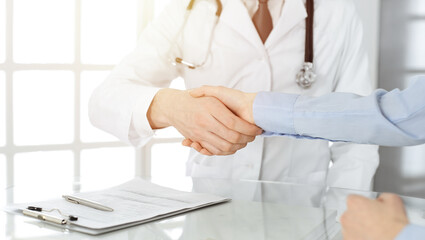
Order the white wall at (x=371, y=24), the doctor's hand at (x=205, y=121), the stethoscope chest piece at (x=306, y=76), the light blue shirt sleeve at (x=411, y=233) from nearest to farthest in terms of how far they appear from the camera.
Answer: the light blue shirt sleeve at (x=411, y=233) → the doctor's hand at (x=205, y=121) → the stethoscope chest piece at (x=306, y=76) → the white wall at (x=371, y=24)

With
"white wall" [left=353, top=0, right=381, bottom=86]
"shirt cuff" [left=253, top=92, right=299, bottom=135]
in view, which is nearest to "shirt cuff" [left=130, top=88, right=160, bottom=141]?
"shirt cuff" [left=253, top=92, right=299, bottom=135]

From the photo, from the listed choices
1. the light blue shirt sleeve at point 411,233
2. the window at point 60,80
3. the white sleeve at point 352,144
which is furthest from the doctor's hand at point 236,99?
the window at point 60,80

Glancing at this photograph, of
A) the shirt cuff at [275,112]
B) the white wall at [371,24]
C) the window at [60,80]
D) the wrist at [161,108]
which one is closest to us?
the shirt cuff at [275,112]

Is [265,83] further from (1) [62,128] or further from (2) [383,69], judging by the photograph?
(2) [383,69]

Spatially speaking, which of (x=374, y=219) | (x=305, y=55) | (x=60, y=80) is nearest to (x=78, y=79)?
(x=60, y=80)

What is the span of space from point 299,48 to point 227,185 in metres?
0.57

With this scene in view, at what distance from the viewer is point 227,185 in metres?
1.47

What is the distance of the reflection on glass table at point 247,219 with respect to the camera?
1004 mm

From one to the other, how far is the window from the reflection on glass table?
1262mm

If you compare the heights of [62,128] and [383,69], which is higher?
[383,69]

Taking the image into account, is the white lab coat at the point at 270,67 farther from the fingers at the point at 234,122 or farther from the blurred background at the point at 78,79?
the blurred background at the point at 78,79

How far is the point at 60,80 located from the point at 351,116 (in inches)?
72.0

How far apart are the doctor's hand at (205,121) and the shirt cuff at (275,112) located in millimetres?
48

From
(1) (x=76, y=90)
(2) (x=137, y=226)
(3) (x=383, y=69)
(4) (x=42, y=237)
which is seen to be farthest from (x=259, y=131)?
(3) (x=383, y=69)
